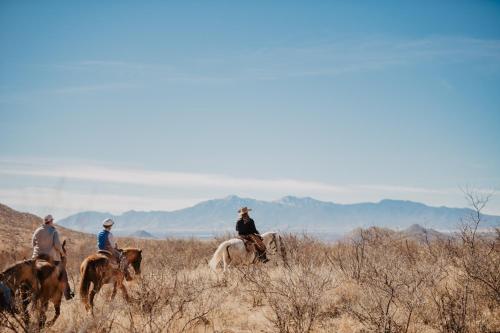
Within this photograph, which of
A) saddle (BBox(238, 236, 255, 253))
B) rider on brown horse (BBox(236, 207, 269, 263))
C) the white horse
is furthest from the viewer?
rider on brown horse (BBox(236, 207, 269, 263))

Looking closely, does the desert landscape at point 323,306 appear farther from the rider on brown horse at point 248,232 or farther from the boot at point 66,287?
the rider on brown horse at point 248,232

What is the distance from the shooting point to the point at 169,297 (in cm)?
733

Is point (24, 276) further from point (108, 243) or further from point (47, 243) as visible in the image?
point (108, 243)

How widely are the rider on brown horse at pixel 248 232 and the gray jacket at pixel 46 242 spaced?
5.70m

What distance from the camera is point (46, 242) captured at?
901 centimetres

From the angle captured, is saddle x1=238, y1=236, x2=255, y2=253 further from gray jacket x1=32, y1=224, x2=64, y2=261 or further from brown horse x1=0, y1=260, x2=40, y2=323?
brown horse x1=0, y1=260, x2=40, y2=323

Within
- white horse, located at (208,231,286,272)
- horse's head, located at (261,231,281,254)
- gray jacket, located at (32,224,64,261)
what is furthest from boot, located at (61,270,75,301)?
horse's head, located at (261,231,281,254)

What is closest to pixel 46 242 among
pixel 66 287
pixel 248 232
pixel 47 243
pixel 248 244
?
pixel 47 243

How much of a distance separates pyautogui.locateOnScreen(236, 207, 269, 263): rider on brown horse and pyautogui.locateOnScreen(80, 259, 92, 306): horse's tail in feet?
18.4

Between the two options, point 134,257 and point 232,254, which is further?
point 232,254

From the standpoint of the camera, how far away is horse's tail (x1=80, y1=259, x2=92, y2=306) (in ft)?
26.5

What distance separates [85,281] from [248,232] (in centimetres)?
631

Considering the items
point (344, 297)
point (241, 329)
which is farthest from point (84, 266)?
point (344, 297)

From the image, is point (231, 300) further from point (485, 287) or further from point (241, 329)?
point (485, 287)
